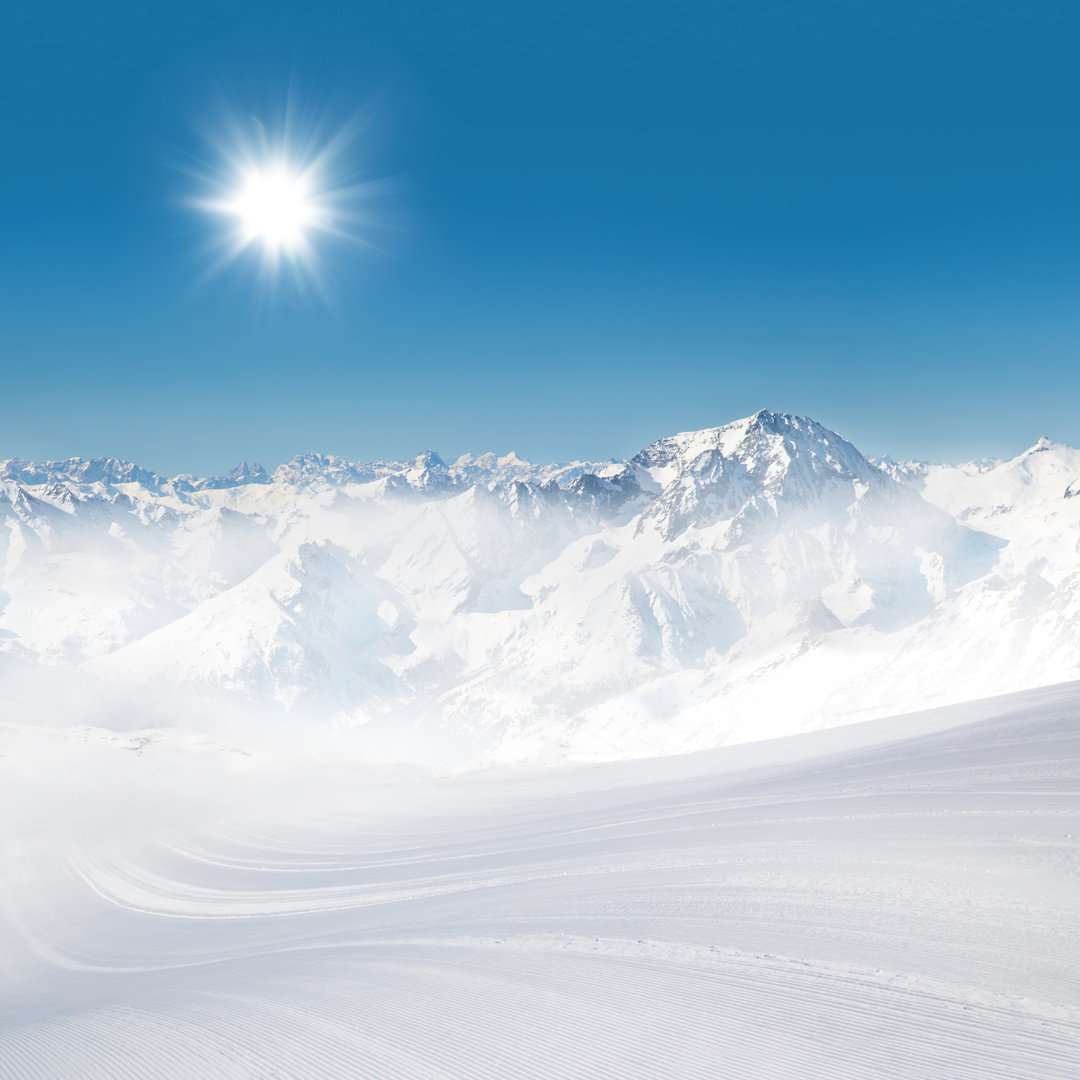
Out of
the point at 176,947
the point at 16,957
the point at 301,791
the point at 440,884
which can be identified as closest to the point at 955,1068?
the point at 440,884

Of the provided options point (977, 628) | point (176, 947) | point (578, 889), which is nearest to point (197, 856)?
point (176, 947)

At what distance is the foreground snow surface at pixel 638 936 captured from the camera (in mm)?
4473

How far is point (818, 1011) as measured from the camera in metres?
4.57

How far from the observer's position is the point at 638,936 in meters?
6.38

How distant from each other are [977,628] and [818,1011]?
11631cm

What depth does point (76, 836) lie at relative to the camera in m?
20.3

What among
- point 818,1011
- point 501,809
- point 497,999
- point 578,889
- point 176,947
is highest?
point 501,809

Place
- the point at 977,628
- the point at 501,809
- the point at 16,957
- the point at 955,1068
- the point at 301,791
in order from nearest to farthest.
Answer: the point at 955,1068 → the point at 16,957 → the point at 501,809 → the point at 301,791 → the point at 977,628

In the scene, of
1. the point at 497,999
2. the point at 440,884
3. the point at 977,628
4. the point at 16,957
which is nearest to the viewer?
the point at 497,999

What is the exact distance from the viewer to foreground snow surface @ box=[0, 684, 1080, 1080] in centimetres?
447

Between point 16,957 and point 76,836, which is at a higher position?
point 76,836

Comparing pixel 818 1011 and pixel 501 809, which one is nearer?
pixel 818 1011

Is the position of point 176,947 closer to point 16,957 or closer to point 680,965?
point 16,957

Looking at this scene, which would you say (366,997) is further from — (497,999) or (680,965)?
(680,965)
